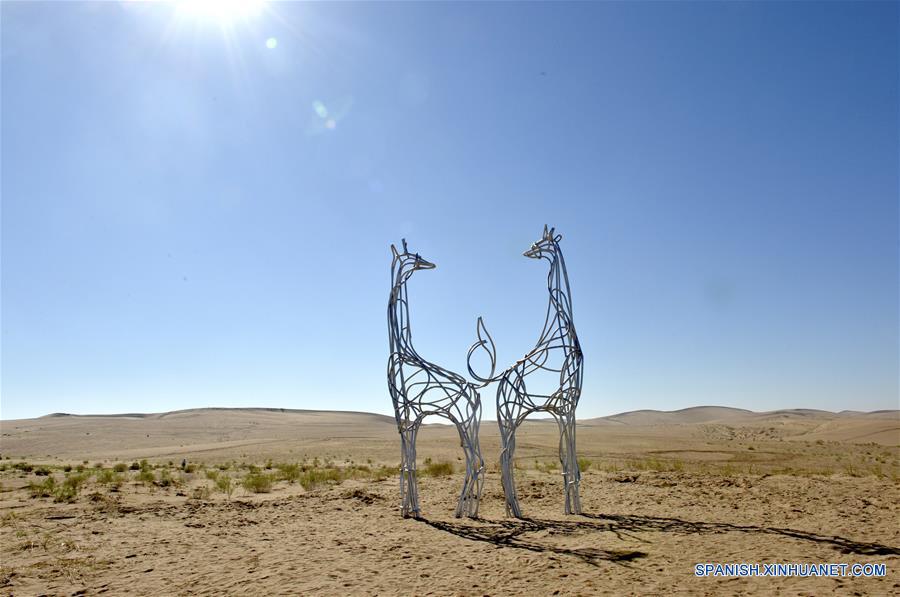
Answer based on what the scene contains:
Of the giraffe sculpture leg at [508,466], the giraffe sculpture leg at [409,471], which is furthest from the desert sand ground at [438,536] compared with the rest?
the giraffe sculpture leg at [409,471]

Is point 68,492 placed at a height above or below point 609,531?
above

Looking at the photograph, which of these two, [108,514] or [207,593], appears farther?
[108,514]

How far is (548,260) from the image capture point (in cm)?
1134

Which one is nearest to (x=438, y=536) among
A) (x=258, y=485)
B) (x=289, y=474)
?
(x=258, y=485)

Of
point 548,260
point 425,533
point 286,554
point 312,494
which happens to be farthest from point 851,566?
point 312,494

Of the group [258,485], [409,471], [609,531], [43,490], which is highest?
[409,471]

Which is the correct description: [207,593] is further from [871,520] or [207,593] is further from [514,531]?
[871,520]

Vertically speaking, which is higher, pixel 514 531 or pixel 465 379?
pixel 465 379

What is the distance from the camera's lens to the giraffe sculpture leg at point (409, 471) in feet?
35.0

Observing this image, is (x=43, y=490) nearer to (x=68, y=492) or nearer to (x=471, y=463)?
(x=68, y=492)

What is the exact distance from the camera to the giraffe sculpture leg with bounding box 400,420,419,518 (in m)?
10.7

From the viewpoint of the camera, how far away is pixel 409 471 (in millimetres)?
10695

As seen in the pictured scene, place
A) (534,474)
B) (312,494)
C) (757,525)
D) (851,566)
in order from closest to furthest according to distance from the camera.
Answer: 1. (851,566)
2. (757,525)
3. (312,494)
4. (534,474)

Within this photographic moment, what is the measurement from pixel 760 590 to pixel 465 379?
18.9 ft
